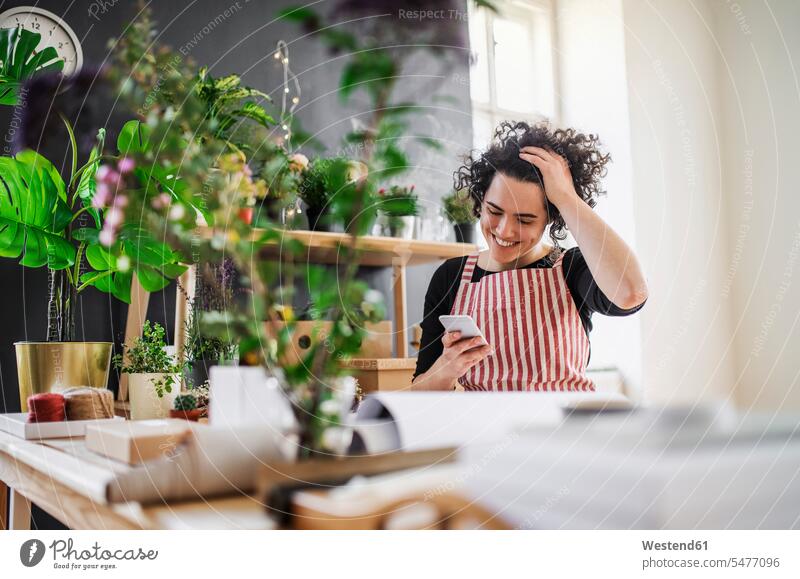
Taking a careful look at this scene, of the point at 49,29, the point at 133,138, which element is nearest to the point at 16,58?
the point at 49,29

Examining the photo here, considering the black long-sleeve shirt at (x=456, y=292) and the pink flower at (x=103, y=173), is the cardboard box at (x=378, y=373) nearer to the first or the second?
the black long-sleeve shirt at (x=456, y=292)

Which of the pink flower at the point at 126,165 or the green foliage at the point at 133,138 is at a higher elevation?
the green foliage at the point at 133,138

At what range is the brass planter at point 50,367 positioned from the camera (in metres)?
0.69

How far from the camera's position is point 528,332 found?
0.65 meters

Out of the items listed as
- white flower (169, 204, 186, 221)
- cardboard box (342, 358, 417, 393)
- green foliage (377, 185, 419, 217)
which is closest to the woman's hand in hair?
green foliage (377, 185, 419, 217)

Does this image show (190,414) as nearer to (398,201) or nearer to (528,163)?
(398,201)

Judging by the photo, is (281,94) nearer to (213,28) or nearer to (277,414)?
(213,28)

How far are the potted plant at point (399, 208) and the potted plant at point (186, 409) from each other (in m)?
0.25

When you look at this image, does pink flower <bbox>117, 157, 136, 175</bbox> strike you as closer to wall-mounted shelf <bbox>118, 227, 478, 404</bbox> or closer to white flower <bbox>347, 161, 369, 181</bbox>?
Answer: wall-mounted shelf <bbox>118, 227, 478, 404</bbox>

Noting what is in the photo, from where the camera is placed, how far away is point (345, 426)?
605mm

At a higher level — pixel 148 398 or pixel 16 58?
pixel 16 58

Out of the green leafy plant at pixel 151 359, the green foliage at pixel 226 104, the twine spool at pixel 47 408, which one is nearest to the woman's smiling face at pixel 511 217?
the green foliage at pixel 226 104

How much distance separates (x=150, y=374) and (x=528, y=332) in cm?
38

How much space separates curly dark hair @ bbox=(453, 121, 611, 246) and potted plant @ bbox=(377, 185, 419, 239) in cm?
5
